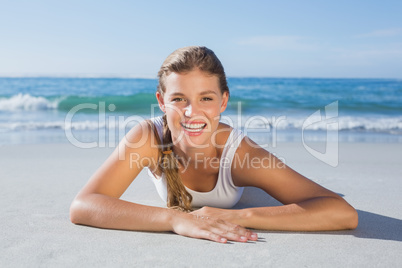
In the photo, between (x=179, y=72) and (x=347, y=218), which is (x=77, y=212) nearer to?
(x=179, y=72)

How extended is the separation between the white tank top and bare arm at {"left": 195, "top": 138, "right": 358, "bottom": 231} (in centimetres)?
17

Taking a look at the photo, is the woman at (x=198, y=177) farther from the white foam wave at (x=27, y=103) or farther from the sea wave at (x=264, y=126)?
the white foam wave at (x=27, y=103)

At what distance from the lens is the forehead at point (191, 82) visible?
8.38 ft

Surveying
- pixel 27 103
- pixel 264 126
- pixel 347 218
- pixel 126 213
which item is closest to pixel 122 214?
pixel 126 213

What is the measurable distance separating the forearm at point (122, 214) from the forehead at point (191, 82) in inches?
30.2

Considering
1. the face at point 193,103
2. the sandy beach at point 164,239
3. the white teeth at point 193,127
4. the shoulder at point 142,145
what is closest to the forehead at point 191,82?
the face at point 193,103

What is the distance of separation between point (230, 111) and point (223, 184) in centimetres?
1091

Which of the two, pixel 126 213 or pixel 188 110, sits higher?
pixel 188 110

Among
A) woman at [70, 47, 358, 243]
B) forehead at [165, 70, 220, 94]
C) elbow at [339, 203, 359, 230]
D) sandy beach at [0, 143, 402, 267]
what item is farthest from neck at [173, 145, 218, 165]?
elbow at [339, 203, 359, 230]

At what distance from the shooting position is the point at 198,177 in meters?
2.98

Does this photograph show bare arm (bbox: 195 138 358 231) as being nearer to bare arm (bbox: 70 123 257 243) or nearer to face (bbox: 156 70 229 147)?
bare arm (bbox: 70 123 257 243)

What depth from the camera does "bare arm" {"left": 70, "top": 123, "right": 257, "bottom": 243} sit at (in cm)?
237

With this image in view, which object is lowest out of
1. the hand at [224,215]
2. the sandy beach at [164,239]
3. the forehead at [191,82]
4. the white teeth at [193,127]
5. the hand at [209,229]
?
the sandy beach at [164,239]

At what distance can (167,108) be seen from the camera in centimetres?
267
